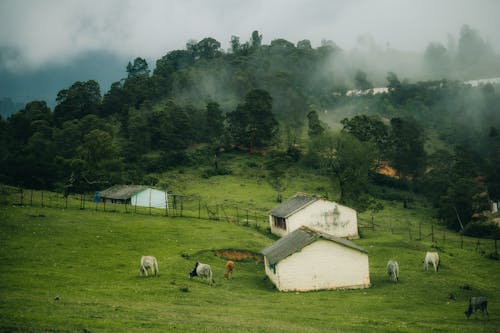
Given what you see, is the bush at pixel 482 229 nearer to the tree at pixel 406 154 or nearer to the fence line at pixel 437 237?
the fence line at pixel 437 237

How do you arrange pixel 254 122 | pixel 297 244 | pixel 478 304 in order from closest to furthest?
pixel 478 304, pixel 297 244, pixel 254 122

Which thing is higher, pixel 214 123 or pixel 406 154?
pixel 214 123

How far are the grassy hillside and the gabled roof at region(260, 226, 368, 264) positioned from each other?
2472 millimetres

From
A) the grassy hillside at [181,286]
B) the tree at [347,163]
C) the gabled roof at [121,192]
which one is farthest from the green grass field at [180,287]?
the gabled roof at [121,192]

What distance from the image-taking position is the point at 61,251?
1630 inches

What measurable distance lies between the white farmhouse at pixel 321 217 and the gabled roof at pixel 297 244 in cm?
1921

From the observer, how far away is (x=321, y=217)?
64.1 m

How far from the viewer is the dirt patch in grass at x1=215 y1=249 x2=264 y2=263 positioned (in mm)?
47906

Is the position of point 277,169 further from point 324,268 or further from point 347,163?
point 324,268

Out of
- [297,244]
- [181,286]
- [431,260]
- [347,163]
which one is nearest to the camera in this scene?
[181,286]

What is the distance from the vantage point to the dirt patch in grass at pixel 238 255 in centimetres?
4791

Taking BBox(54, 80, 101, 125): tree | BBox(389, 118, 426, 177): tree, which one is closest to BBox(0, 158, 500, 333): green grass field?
BBox(389, 118, 426, 177): tree

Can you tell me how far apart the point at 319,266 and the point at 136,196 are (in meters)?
45.6

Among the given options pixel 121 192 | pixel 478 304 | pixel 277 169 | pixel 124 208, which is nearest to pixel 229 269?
pixel 478 304
